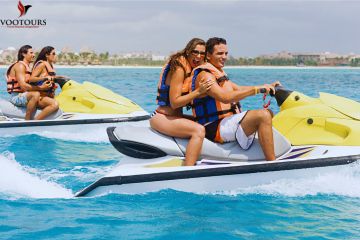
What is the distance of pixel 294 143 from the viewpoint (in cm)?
549

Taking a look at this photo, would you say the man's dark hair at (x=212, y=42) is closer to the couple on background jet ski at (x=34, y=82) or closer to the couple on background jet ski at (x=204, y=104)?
the couple on background jet ski at (x=204, y=104)

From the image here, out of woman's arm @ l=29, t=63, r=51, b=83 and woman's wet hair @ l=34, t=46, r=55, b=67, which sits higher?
woman's wet hair @ l=34, t=46, r=55, b=67

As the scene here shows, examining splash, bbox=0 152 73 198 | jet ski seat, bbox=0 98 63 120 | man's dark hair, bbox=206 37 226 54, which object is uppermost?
man's dark hair, bbox=206 37 226 54

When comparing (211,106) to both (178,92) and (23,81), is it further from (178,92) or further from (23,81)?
(23,81)

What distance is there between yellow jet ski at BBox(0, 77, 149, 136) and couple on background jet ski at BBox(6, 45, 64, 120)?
0.18m

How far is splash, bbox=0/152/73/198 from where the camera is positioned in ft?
18.2

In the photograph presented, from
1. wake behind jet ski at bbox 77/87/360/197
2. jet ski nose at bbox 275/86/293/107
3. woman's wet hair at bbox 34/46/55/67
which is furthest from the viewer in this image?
woman's wet hair at bbox 34/46/55/67

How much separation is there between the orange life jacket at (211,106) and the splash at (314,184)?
738mm

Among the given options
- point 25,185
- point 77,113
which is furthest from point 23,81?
point 25,185

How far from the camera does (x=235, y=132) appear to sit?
519 centimetres

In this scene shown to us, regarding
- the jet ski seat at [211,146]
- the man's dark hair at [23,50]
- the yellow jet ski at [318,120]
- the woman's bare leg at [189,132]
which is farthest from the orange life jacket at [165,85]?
the man's dark hair at [23,50]

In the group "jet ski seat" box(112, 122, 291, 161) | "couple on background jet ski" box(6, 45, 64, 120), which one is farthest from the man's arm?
"jet ski seat" box(112, 122, 291, 161)

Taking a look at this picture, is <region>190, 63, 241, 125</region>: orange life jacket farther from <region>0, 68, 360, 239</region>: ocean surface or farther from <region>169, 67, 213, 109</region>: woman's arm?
<region>0, 68, 360, 239</region>: ocean surface

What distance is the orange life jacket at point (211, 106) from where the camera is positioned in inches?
201
